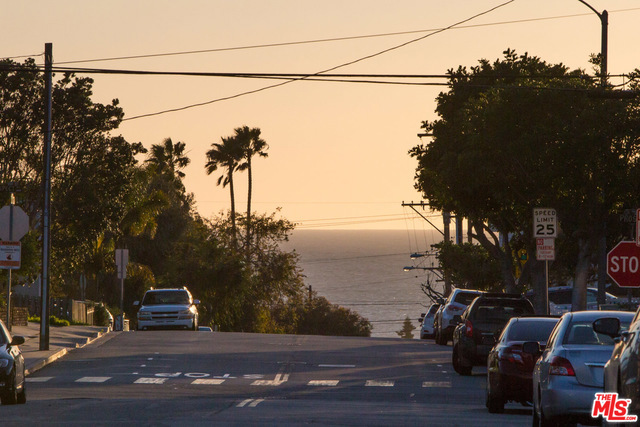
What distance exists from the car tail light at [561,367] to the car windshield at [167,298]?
30.8 meters

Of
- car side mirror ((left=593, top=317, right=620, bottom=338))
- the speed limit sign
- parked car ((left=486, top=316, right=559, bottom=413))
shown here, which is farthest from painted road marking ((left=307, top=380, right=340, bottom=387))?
car side mirror ((left=593, top=317, right=620, bottom=338))

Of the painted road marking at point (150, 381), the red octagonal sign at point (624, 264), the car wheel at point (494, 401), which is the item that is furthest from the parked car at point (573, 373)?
the painted road marking at point (150, 381)

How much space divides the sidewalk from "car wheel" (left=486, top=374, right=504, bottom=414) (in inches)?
405

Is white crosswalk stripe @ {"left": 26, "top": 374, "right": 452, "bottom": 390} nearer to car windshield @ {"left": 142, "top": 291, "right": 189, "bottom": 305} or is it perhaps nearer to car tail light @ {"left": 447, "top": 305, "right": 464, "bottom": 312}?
car tail light @ {"left": 447, "top": 305, "right": 464, "bottom": 312}

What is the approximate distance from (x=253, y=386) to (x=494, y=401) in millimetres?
6132

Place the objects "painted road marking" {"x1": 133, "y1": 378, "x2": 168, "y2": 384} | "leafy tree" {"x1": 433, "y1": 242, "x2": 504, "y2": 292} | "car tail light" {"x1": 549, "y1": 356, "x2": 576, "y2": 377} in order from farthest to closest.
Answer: "leafy tree" {"x1": 433, "y1": 242, "x2": 504, "y2": 292} → "painted road marking" {"x1": 133, "y1": 378, "x2": 168, "y2": 384} → "car tail light" {"x1": 549, "y1": 356, "x2": 576, "y2": 377}

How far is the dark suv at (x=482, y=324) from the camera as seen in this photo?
82.9 ft

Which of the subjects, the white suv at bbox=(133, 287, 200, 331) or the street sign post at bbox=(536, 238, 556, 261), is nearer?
the street sign post at bbox=(536, 238, 556, 261)

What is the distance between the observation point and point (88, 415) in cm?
1658

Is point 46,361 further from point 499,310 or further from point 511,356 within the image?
point 511,356

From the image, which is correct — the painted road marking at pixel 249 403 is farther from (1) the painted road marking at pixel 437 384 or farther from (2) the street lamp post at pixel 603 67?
(2) the street lamp post at pixel 603 67

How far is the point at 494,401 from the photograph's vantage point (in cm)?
1820

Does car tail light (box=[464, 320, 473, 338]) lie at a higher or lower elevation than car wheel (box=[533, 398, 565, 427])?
higher

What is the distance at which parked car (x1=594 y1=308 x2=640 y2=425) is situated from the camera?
9.67 m
